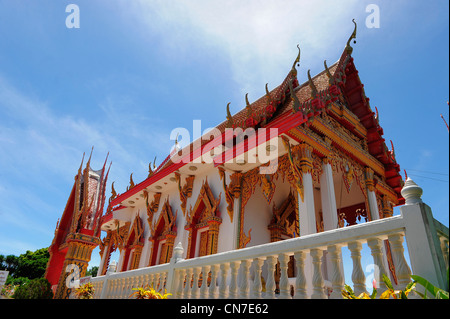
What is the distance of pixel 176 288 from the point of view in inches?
174

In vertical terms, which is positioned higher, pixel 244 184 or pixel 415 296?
pixel 244 184

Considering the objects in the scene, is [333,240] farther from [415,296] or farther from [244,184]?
[244,184]

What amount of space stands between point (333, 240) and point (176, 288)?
2669 mm

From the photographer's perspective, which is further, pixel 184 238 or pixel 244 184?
pixel 184 238

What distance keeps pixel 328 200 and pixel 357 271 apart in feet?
15.0

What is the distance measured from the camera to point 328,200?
6.85 meters

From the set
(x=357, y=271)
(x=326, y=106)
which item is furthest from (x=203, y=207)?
(x=357, y=271)

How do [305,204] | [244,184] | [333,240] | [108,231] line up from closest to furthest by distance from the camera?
[333,240], [305,204], [244,184], [108,231]

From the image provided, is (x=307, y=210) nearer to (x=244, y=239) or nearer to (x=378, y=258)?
(x=244, y=239)

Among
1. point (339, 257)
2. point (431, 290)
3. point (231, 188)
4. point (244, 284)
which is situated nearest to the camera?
point (431, 290)

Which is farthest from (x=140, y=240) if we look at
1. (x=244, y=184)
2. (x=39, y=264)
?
(x=39, y=264)

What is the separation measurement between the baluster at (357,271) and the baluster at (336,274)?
0.11 metres

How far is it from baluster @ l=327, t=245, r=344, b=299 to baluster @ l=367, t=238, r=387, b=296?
0.28 metres
